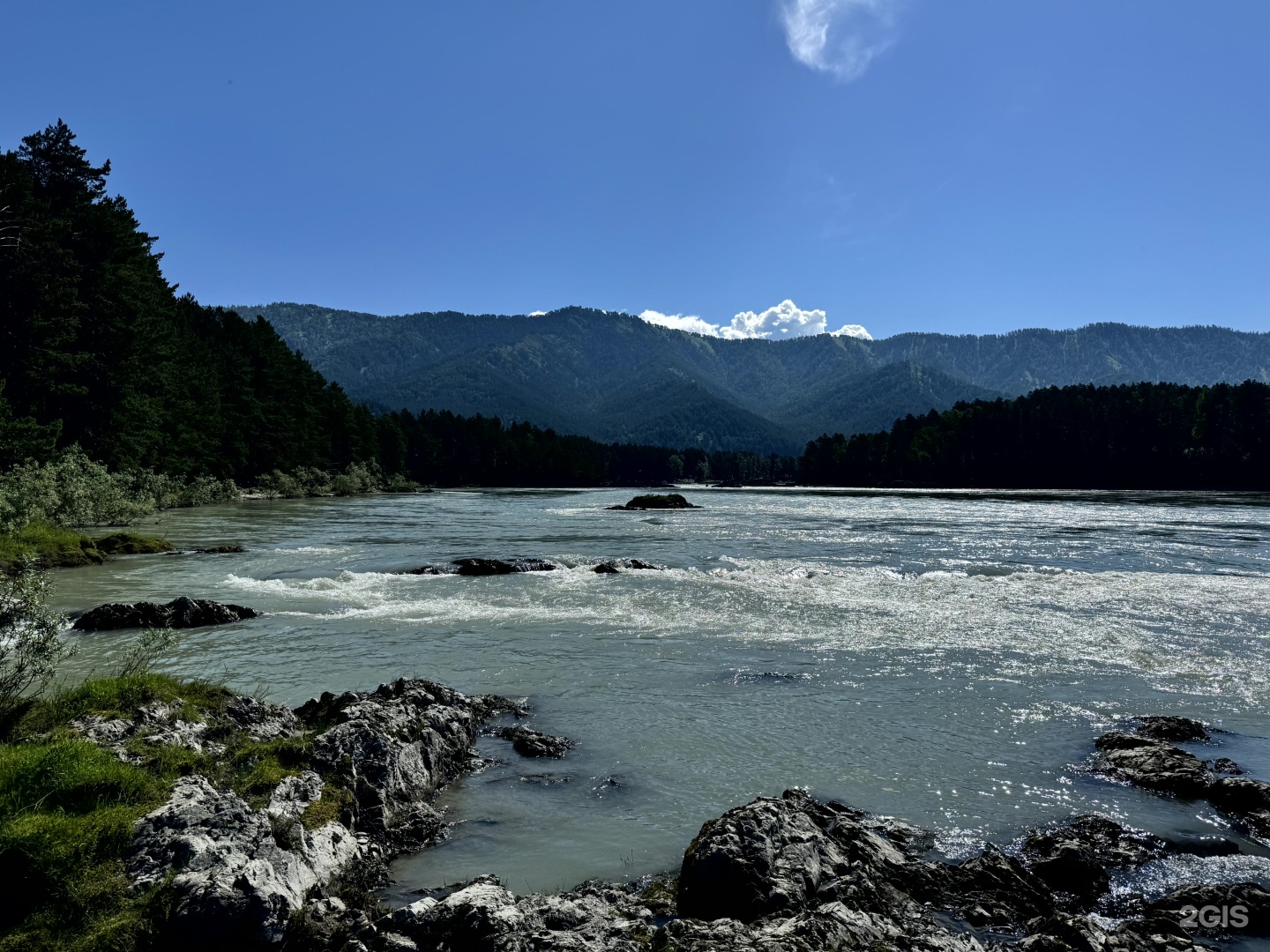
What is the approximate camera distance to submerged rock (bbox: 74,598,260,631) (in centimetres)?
1820

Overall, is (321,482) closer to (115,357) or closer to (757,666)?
(115,357)

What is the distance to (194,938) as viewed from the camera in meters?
5.35

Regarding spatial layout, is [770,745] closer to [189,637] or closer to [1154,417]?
[189,637]

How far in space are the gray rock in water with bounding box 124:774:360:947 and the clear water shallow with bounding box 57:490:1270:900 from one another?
A: 48.6 inches

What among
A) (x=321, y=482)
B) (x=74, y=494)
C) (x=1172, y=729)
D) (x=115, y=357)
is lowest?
(x=1172, y=729)

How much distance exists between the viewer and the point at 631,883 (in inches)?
292

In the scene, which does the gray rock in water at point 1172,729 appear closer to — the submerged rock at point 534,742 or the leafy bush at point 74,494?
the submerged rock at point 534,742

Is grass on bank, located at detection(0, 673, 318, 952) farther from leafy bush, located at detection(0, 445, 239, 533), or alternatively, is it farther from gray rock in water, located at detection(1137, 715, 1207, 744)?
leafy bush, located at detection(0, 445, 239, 533)

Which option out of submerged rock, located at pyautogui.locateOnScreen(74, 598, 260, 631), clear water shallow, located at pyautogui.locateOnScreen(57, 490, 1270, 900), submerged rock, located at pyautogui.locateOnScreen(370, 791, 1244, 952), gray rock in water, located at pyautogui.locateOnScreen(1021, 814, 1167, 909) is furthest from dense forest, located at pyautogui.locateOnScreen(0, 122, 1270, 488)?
gray rock in water, located at pyautogui.locateOnScreen(1021, 814, 1167, 909)

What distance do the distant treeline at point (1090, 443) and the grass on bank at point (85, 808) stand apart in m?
165

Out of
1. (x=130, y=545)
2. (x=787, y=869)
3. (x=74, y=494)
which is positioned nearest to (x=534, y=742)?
(x=787, y=869)

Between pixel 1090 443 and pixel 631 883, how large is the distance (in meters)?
180

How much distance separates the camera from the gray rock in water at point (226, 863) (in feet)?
17.9

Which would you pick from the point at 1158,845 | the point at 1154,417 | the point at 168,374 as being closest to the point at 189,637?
the point at 1158,845
